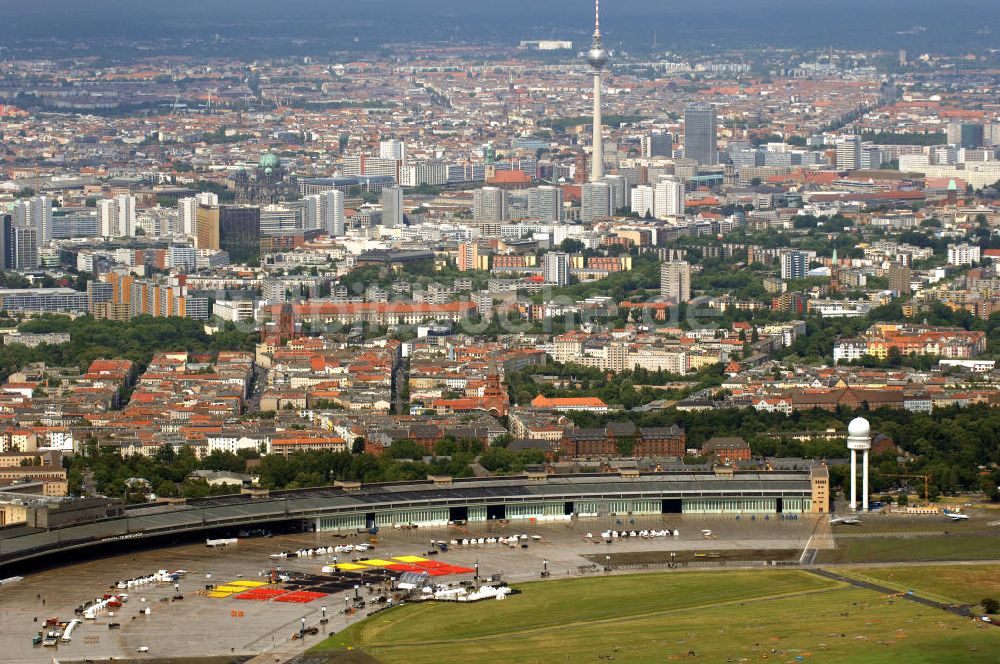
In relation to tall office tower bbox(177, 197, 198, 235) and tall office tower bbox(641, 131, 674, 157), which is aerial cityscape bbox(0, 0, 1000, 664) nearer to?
tall office tower bbox(177, 197, 198, 235)

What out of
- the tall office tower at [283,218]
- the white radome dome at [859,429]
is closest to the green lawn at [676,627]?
the white radome dome at [859,429]

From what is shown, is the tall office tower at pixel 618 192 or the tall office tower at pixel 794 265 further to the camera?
the tall office tower at pixel 618 192

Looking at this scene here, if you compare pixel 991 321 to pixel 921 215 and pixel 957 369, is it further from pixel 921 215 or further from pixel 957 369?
pixel 921 215

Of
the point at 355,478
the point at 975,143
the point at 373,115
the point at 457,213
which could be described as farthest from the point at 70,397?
the point at 373,115

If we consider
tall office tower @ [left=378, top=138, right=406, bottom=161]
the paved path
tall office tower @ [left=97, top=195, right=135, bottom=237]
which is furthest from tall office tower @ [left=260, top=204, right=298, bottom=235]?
the paved path

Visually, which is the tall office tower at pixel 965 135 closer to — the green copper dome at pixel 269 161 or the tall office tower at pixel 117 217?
the green copper dome at pixel 269 161
